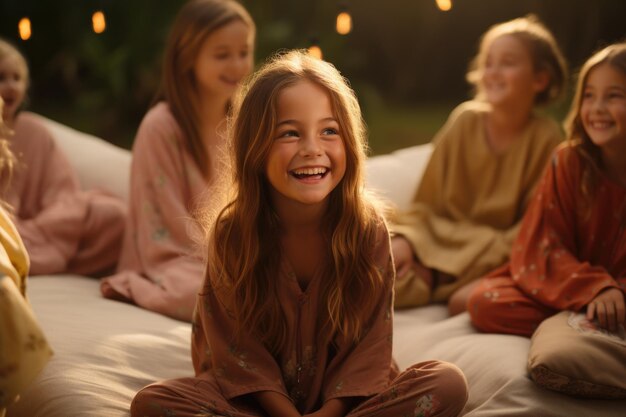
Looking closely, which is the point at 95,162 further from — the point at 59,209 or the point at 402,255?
the point at 402,255

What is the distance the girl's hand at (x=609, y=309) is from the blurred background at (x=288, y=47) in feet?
9.12

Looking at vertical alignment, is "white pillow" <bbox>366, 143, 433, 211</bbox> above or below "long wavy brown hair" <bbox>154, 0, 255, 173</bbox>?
below

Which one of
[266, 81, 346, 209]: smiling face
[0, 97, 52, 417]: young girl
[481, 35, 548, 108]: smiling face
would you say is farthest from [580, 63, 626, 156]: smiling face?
[0, 97, 52, 417]: young girl

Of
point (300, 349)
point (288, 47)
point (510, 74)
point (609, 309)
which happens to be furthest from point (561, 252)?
point (288, 47)

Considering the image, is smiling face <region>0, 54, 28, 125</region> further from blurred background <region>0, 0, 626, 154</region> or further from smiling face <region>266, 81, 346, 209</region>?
blurred background <region>0, 0, 626, 154</region>

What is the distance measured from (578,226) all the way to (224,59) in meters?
1.25

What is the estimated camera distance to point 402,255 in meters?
2.94

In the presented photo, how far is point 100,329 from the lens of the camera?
2424mm

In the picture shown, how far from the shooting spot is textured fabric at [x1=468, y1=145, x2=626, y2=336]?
2.42 meters

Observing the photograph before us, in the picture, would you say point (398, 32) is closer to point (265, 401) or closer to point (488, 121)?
point (488, 121)

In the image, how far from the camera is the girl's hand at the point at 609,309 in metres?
2.24

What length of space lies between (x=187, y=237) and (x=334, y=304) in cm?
100

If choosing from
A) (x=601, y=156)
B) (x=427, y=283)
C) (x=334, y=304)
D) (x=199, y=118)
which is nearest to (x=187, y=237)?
(x=199, y=118)

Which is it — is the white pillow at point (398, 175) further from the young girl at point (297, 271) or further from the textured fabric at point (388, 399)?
the textured fabric at point (388, 399)
